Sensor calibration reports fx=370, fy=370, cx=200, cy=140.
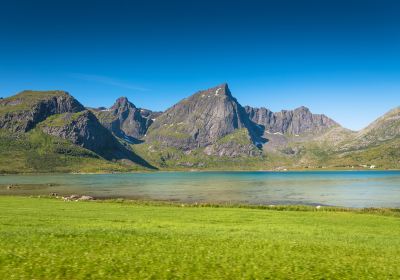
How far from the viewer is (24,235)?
25844 mm

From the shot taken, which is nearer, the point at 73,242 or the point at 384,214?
the point at 73,242

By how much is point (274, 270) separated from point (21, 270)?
39.0ft

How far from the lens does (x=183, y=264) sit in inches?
742

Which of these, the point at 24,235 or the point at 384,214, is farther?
the point at 384,214

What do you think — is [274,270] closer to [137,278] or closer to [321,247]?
[137,278]

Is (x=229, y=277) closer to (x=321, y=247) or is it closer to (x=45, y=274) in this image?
(x=45, y=274)

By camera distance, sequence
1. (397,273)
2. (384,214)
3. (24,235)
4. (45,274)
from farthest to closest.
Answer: (384,214), (24,235), (397,273), (45,274)

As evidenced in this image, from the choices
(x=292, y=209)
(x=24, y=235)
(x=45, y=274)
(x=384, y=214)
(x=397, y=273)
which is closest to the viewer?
(x=45, y=274)

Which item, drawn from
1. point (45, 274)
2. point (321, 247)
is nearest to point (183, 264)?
point (45, 274)

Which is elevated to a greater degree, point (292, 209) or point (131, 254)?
point (131, 254)

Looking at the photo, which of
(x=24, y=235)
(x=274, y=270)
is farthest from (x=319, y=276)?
(x=24, y=235)

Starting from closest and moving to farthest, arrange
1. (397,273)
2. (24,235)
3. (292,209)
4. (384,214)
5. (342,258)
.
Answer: (397,273) → (342,258) → (24,235) → (384,214) → (292,209)

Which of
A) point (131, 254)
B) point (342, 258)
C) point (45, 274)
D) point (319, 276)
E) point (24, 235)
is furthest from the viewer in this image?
point (24, 235)

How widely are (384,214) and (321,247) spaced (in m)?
56.8
